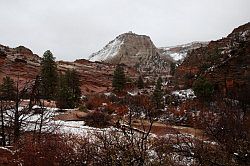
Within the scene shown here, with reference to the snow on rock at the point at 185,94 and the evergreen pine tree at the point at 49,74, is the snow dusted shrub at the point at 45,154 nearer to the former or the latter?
the snow on rock at the point at 185,94

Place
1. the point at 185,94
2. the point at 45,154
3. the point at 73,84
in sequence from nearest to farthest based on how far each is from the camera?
1. the point at 45,154
2. the point at 185,94
3. the point at 73,84

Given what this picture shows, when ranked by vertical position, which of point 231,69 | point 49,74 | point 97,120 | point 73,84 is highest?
point 231,69

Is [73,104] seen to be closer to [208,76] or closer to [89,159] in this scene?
[208,76]

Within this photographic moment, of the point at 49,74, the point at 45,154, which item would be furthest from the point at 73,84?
the point at 45,154

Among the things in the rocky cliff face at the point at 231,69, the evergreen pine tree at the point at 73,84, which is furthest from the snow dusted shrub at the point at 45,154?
the evergreen pine tree at the point at 73,84

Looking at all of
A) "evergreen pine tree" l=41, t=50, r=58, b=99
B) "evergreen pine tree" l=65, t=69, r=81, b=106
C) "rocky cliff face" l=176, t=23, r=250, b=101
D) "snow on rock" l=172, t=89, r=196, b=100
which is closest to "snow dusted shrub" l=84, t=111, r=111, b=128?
"evergreen pine tree" l=65, t=69, r=81, b=106

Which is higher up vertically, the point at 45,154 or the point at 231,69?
the point at 231,69

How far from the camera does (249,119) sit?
73.5ft

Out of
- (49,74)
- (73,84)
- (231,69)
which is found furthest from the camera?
(49,74)

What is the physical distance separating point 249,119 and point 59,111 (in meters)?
16.4

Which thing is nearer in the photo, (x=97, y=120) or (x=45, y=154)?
(x=45, y=154)

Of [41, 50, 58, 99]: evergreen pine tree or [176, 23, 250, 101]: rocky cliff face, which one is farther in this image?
[41, 50, 58, 99]: evergreen pine tree

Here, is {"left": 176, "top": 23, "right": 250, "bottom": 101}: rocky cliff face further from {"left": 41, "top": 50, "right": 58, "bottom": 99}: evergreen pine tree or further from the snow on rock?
{"left": 41, "top": 50, "right": 58, "bottom": 99}: evergreen pine tree

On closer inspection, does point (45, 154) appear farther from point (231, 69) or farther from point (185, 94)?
point (231, 69)
